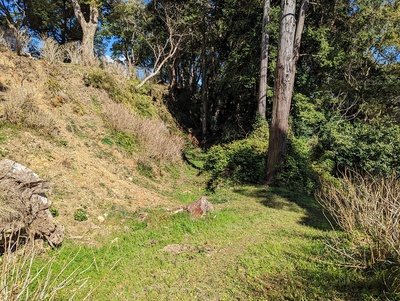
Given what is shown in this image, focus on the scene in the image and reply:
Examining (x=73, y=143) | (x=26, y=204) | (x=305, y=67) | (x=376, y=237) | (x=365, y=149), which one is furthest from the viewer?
(x=305, y=67)

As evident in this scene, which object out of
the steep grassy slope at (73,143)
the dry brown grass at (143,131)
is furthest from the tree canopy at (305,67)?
the dry brown grass at (143,131)

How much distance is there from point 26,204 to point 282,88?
283 inches

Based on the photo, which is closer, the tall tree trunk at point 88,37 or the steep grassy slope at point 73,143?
the steep grassy slope at point 73,143

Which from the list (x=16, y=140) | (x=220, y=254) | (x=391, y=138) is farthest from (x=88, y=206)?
(x=391, y=138)

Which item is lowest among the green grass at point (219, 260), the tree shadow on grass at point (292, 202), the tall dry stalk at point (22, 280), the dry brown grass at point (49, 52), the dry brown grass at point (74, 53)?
the green grass at point (219, 260)

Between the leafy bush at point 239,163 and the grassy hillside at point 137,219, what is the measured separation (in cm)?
70

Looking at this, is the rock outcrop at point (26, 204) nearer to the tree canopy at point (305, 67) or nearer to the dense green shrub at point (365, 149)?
the tree canopy at point (305, 67)

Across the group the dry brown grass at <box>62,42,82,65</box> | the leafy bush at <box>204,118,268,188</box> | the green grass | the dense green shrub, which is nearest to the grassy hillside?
the green grass

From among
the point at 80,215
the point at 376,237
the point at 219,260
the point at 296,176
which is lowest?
the point at 219,260

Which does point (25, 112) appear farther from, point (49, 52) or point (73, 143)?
point (49, 52)

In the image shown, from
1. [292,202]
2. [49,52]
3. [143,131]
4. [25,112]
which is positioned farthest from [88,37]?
[292,202]

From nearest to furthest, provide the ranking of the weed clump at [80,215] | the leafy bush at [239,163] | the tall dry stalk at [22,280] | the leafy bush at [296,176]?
1. the tall dry stalk at [22,280]
2. the weed clump at [80,215]
3. the leafy bush at [296,176]
4. the leafy bush at [239,163]

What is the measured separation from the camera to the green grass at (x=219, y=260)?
2.73 m

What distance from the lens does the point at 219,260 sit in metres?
3.46
